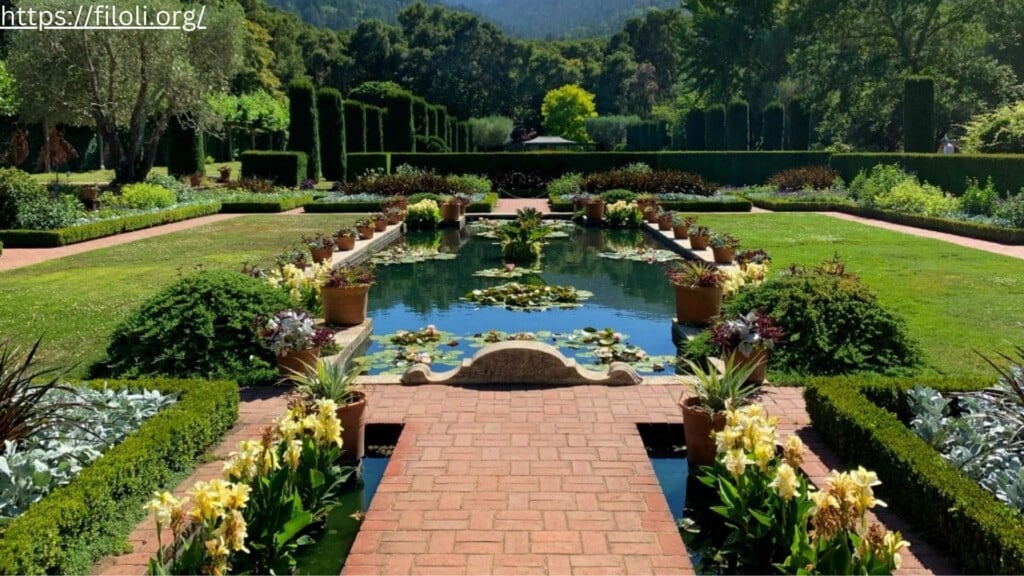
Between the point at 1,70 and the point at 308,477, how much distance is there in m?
27.7

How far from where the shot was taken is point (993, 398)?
14.5 ft

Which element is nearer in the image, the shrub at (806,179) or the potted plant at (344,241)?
the potted plant at (344,241)

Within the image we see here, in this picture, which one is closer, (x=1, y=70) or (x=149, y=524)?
(x=149, y=524)

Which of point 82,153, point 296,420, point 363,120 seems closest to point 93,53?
point 363,120

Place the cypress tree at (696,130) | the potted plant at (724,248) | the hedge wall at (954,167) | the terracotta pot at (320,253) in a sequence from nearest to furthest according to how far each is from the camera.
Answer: the potted plant at (724,248) < the terracotta pot at (320,253) < the hedge wall at (954,167) < the cypress tree at (696,130)

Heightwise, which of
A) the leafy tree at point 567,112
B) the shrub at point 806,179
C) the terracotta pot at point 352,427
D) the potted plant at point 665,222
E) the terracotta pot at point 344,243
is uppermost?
the leafy tree at point 567,112

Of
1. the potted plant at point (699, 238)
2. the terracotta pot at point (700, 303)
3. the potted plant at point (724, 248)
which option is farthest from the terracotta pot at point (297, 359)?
the potted plant at point (699, 238)

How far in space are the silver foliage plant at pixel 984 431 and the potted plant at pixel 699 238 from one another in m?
7.98

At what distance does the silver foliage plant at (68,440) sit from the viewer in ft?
11.5

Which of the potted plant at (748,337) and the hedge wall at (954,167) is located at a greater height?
the hedge wall at (954,167)

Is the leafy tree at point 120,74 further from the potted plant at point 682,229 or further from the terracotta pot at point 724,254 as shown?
the terracotta pot at point 724,254

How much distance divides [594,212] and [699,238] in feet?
19.0

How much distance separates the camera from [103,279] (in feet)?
35.2

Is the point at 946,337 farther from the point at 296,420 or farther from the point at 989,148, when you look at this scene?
the point at 989,148
